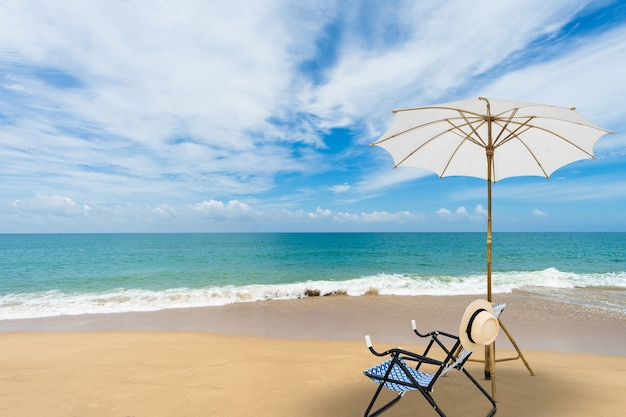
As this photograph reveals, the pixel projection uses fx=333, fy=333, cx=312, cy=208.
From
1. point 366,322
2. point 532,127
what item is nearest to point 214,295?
point 366,322

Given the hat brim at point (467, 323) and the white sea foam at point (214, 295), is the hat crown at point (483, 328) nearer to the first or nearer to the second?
the hat brim at point (467, 323)

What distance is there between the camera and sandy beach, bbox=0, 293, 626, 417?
11.7 feet

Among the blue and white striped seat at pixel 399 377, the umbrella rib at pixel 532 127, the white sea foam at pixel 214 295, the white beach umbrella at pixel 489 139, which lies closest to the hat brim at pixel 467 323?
the blue and white striped seat at pixel 399 377

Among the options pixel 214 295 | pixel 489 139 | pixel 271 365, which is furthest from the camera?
pixel 214 295

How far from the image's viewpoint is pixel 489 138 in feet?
12.2

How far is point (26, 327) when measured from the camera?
26.8ft

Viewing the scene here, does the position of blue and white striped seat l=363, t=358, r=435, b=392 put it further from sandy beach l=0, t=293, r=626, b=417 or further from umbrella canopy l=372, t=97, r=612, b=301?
umbrella canopy l=372, t=97, r=612, b=301

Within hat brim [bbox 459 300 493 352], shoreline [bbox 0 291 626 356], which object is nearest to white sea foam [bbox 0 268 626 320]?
shoreline [bbox 0 291 626 356]

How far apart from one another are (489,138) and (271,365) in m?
4.13

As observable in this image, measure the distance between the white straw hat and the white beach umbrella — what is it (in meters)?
1.00

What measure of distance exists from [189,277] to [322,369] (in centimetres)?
1663

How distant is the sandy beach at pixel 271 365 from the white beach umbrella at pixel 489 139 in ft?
2.67

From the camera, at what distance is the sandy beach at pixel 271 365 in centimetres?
356

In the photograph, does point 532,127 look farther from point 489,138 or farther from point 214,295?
point 214,295
